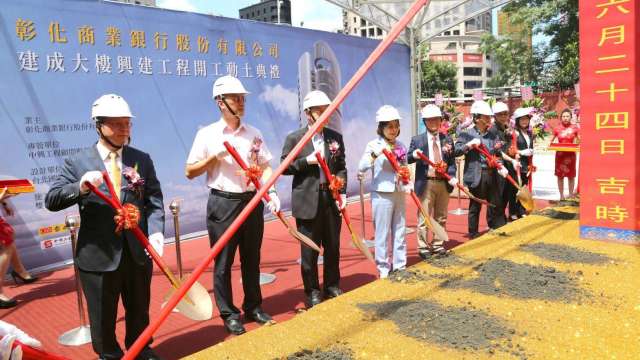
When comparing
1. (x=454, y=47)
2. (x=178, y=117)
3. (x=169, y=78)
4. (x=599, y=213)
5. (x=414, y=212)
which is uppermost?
(x=454, y=47)

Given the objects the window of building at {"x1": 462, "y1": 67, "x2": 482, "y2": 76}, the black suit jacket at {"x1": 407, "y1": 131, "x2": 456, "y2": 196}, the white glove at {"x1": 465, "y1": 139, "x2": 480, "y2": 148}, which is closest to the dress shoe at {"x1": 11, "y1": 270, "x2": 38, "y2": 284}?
the black suit jacket at {"x1": 407, "y1": 131, "x2": 456, "y2": 196}

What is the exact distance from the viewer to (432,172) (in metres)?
4.57

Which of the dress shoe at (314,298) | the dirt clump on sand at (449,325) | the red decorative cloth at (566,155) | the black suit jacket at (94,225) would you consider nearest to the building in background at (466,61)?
the red decorative cloth at (566,155)

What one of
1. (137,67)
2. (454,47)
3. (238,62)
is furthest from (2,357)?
(454,47)

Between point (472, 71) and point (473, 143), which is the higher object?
point (472, 71)

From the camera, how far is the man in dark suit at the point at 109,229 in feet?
7.52

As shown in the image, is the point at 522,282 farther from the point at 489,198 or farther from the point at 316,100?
the point at 489,198

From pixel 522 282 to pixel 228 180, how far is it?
1.79 metres

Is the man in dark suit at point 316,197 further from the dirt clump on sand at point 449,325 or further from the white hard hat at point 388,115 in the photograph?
the dirt clump on sand at point 449,325

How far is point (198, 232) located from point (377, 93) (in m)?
3.91

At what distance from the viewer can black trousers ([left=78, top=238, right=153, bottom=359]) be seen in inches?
92.0

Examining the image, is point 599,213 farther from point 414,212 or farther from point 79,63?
point 79,63

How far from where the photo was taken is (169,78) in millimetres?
5504

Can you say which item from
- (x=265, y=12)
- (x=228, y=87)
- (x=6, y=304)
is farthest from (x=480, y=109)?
(x=265, y=12)
